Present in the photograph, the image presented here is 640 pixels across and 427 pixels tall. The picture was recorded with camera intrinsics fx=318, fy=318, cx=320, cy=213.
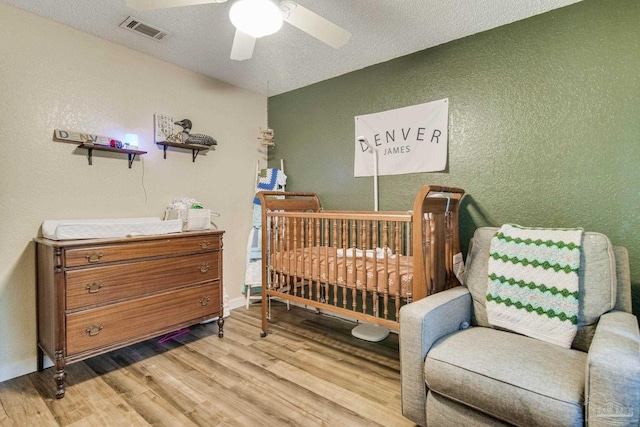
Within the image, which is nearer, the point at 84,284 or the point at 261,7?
the point at 261,7

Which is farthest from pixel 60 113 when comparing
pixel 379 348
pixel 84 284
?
pixel 379 348

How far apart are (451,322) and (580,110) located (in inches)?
58.2

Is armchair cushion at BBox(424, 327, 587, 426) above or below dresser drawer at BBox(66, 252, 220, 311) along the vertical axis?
below

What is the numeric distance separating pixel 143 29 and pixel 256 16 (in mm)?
1183

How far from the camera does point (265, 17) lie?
1.53 meters

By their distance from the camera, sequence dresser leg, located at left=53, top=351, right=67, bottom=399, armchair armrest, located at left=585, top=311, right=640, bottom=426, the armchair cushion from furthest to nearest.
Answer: dresser leg, located at left=53, top=351, right=67, bottom=399
the armchair cushion
armchair armrest, located at left=585, top=311, right=640, bottom=426

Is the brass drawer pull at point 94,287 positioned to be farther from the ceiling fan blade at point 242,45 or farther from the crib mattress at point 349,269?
the ceiling fan blade at point 242,45

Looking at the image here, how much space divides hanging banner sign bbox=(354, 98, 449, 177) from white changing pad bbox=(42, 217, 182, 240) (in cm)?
164

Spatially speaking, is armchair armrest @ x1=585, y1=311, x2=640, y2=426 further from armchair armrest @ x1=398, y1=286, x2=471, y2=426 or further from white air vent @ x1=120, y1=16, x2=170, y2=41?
white air vent @ x1=120, y1=16, x2=170, y2=41

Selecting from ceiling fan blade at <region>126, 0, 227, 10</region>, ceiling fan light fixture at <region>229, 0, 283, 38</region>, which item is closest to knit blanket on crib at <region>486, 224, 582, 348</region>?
ceiling fan light fixture at <region>229, 0, 283, 38</region>

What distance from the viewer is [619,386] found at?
96cm

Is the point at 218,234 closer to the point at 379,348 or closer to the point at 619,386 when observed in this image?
the point at 379,348

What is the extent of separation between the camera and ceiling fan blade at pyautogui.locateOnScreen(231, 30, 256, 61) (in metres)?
1.77

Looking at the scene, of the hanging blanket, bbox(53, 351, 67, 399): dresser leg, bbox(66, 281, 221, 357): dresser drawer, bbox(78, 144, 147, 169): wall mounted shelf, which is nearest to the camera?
bbox(53, 351, 67, 399): dresser leg
